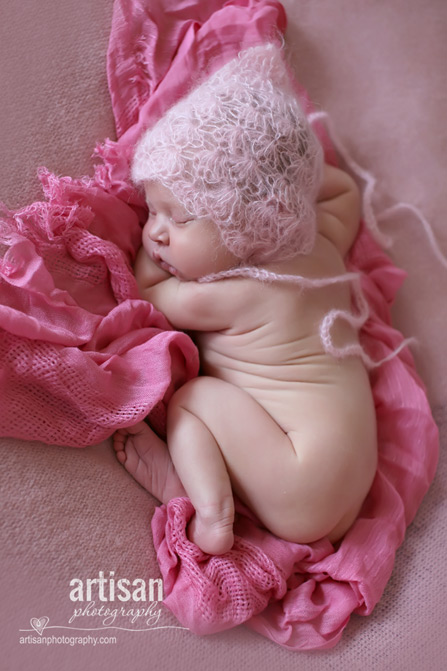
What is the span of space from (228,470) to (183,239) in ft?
1.49

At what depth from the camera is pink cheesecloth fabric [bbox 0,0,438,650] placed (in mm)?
1147

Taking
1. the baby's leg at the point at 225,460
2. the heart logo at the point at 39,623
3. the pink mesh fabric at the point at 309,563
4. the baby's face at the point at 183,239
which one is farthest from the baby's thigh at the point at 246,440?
the heart logo at the point at 39,623

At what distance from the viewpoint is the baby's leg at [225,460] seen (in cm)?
118

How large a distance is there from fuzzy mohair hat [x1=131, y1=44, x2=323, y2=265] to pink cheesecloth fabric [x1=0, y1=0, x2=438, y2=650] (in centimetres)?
17

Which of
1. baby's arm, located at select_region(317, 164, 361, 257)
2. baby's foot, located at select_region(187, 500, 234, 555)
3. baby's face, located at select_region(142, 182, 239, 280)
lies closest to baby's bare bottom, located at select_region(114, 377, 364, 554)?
baby's foot, located at select_region(187, 500, 234, 555)

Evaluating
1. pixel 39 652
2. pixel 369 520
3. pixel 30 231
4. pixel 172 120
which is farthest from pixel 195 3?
pixel 39 652

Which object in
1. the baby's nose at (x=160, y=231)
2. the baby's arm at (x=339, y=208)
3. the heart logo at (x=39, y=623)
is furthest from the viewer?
the baby's arm at (x=339, y=208)

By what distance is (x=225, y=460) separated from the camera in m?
1.23

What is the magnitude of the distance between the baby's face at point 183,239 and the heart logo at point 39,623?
0.67m

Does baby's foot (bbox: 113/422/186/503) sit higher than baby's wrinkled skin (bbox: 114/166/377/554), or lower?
lower

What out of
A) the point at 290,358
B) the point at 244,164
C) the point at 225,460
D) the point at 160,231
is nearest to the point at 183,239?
the point at 160,231

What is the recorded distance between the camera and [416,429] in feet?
4.57

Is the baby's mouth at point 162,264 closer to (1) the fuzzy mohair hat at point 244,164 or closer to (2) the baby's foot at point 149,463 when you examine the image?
(1) the fuzzy mohair hat at point 244,164

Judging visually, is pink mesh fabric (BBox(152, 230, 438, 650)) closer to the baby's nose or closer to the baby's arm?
the baby's arm
